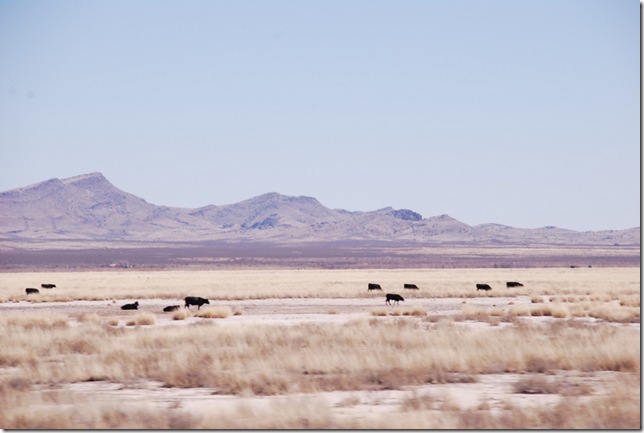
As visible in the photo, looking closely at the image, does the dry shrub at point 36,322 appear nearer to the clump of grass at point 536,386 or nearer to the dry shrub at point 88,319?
the dry shrub at point 88,319

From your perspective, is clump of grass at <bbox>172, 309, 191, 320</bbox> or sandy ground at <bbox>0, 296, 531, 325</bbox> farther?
sandy ground at <bbox>0, 296, 531, 325</bbox>

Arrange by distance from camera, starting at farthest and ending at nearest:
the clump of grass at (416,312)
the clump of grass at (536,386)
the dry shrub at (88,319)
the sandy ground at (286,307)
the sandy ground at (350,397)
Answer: the clump of grass at (416,312) < the sandy ground at (286,307) < the dry shrub at (88,319) < the clump of grass at (536,386) < the sandy ground at (350,397)

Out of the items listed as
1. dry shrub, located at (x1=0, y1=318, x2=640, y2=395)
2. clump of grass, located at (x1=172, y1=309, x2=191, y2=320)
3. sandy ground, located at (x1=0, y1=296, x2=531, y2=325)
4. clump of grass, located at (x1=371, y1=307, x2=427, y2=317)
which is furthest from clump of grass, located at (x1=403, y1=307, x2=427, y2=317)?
dry shrub, located at (x1=0, y1=318, x2=640, y2=395)

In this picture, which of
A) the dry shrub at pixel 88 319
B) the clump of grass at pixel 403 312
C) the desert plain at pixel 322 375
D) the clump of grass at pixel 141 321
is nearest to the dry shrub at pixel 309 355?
the desert plain at pixel 322 375

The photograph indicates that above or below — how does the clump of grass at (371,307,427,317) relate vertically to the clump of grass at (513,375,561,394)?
below

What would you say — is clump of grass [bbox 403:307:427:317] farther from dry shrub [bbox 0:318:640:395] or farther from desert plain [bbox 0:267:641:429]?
dry shrub [bbox 0:318:640:395]

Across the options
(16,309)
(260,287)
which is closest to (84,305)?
(16,309)

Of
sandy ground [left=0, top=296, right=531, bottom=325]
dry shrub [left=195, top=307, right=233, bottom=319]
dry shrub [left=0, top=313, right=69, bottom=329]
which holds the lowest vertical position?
sandy ground [left=0, top=296, right=531, bottom=325]

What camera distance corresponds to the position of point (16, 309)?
134ft

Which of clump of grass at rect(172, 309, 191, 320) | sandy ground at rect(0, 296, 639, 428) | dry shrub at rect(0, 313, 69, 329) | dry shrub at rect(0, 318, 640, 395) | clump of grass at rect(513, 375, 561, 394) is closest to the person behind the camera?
sandy ground at rect(0, 296, 639, 428)

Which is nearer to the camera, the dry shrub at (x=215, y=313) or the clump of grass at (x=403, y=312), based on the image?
the dry shrub at (x=215, y=313)

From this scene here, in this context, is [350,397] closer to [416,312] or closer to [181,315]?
[181,315]

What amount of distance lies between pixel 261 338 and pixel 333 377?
6.82m

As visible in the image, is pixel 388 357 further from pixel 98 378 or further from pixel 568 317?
pixel 568 317
